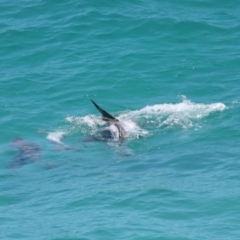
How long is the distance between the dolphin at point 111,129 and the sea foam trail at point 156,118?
0.65 feet

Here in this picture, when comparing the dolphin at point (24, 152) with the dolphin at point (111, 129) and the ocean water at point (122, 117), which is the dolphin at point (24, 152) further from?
the dolphin at point (111, 129)

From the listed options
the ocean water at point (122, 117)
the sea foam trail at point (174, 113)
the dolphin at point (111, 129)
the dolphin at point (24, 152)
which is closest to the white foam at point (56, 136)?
the ocean water at point (122, 117)

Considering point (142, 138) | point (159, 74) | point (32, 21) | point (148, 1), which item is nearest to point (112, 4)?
point (148, 1)

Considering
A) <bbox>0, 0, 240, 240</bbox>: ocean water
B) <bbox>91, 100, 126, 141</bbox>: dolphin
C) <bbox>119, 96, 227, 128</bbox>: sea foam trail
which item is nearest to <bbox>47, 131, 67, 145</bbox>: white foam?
<bbox>0, 0, 240, 240</bbox>: ocean water

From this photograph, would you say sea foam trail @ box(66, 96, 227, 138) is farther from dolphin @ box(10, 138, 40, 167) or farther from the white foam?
dolphin @ box(10, 138, 40, 167)

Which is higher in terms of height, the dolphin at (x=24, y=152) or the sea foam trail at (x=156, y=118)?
the sea foam trail at (x=156, y=118)

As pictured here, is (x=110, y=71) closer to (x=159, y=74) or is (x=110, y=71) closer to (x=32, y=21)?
(x=159, y=74)

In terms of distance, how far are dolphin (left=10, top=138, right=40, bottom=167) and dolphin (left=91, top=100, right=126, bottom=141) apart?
2.12 m

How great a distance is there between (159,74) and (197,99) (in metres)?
2.32

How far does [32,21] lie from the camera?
30.1 m

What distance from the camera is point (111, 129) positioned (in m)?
20.8

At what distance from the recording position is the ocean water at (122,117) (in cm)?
1449

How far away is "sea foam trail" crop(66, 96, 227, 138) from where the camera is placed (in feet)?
69.0

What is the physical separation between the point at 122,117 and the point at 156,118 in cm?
108
